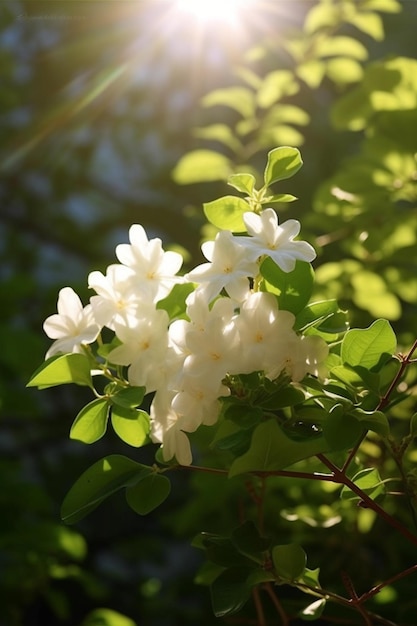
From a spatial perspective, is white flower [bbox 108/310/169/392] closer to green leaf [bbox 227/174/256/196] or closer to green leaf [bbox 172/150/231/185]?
green leaf [bbox 227/174/256/196]

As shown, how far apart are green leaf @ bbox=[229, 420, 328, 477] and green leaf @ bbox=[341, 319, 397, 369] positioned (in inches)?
2.4

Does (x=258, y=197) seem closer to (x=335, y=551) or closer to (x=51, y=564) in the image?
(x=335, y=551)

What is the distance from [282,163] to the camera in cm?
53

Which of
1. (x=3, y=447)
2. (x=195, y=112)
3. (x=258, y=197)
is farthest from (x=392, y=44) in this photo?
(x=258, y=197)

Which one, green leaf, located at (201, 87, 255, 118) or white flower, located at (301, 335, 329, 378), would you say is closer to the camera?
white flower, located at (301, 335, 329, 378)

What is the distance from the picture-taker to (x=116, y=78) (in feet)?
7.98

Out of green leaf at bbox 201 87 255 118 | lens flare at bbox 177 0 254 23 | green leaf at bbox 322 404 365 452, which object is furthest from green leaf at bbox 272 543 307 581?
lens flare at bbox 177 0 254 23

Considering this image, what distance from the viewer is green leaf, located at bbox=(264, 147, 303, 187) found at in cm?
52

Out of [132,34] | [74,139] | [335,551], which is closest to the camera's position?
[335,551]

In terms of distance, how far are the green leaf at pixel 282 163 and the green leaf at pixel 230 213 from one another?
0.03 metres

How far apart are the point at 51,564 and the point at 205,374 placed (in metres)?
1.04

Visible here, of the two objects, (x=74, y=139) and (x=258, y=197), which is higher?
(x=258, y=197)

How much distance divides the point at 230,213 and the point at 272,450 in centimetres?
17

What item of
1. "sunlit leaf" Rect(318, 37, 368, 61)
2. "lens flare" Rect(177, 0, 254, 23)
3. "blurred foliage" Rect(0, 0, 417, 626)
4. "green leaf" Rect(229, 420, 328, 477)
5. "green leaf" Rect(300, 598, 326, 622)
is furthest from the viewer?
"lens flare" Rect(177, 0, 254, 23)
